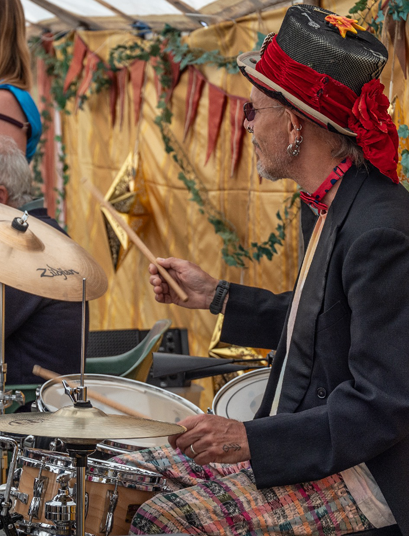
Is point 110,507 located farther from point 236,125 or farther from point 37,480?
point 236,125

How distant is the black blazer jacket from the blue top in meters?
1.83

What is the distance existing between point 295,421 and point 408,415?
0.79 feet

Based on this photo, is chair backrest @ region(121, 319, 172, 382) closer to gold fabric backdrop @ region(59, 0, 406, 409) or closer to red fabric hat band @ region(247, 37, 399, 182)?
gold fabric backdrop @ region(59, 0, 406, 409)

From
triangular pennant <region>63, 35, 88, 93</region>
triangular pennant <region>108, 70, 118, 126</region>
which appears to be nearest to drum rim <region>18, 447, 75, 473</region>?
triangular pennant <region>108, 70, 118, 126</region>

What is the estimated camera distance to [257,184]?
3.78 meters

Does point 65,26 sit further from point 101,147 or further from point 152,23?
point 152,23

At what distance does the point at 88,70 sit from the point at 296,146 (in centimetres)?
390

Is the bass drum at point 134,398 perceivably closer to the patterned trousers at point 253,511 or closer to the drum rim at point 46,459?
the drum rim at point 46,459

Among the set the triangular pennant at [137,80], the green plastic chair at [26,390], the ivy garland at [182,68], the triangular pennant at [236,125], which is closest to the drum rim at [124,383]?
the green plastic chair at [26,390]

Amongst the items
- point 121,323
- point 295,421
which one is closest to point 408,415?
point 295,421

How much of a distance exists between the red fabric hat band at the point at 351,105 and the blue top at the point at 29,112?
1711 millimetres

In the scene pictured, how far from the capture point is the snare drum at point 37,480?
180 centimetres

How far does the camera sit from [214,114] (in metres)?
4.05

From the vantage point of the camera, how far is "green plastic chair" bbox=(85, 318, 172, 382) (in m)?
2.99
